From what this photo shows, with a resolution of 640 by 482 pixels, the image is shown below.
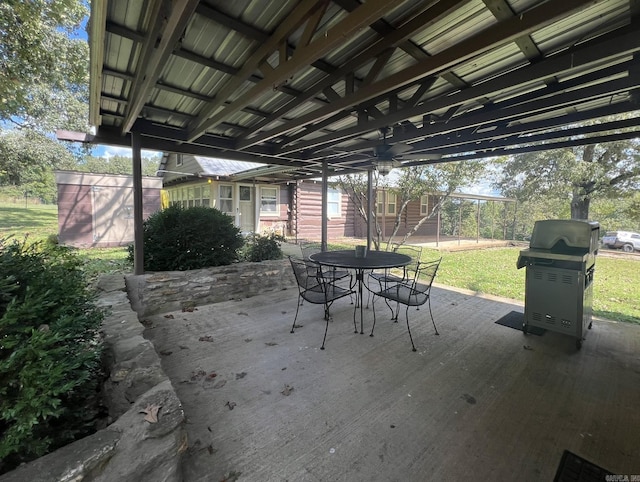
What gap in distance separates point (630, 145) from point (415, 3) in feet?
41.8

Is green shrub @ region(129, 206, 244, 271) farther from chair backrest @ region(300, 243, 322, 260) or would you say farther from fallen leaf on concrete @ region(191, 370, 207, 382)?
fallen leaf on concrete @ region(191, 370, 207, 382)

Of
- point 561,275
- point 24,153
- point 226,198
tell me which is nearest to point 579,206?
point 561,275

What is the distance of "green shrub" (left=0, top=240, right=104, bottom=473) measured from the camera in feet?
4.24

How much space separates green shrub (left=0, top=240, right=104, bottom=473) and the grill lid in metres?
4.55

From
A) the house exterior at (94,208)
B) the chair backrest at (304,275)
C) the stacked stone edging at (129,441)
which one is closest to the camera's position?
the stacked stone edging at (129,441)

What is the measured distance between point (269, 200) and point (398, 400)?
11.0 m

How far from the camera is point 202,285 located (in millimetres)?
4672

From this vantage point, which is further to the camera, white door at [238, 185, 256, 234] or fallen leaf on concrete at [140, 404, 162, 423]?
white door at [238, 185, 256, 234]

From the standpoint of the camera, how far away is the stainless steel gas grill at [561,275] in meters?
3.20

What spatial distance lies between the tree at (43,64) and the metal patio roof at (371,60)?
11.6ft

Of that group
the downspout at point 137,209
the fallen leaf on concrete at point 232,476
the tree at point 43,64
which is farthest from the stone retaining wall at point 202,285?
the tree at point 43,64

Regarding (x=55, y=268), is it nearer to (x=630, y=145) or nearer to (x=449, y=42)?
(x=449, y=42)

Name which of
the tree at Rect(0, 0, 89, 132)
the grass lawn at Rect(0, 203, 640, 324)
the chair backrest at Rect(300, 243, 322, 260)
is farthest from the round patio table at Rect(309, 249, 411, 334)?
the tree at Rect(0, 0, 89, 132)

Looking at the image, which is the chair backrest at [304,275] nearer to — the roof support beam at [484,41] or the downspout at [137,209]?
the roof support beam at [484,41]
